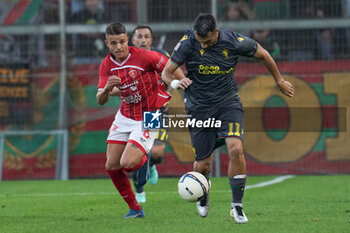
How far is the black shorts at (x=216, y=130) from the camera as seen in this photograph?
759 cm

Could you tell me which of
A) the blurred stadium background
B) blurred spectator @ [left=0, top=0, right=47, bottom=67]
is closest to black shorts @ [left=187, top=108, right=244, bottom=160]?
the blurred stadium background

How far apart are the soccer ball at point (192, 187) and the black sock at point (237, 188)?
1.01ft

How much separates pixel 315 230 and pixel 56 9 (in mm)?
9278

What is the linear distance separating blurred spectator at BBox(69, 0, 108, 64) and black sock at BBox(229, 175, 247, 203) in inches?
306

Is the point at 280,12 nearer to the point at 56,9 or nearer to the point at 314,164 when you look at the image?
the point at 314,164

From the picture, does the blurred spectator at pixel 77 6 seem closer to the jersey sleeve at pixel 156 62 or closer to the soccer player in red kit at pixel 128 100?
the soccer player in red kit at pixel 128 100

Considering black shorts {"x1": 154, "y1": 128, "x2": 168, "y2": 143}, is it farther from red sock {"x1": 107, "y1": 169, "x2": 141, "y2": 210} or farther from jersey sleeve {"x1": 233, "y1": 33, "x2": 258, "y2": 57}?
jersey sleeve {"x1": 233, "y1": 33, "x2": 258, "y2": 57}

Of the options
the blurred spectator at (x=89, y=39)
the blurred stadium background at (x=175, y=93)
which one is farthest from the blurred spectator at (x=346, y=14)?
the blurred spectator at (x=89, y=39)

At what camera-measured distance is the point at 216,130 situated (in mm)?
7770

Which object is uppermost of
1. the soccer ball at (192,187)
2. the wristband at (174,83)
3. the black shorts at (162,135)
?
the wristband at (174,83)

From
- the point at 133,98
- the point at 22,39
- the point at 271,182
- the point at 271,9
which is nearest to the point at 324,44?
the point at 271,9

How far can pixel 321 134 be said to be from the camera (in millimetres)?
14680

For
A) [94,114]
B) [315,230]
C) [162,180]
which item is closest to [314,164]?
[162,180]

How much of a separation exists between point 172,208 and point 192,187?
5.90ft
